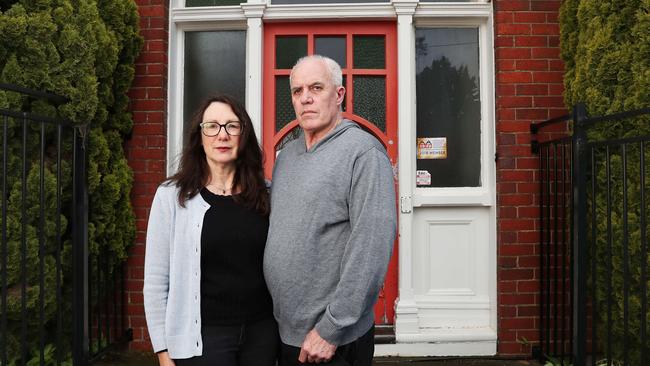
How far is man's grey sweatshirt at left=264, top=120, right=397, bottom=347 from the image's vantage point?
1637 mm

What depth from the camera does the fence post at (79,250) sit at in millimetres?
2934

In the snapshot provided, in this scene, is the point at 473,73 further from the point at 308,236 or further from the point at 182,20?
the point at 308,236

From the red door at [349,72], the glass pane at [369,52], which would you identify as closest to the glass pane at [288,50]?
the red door at [349,72]

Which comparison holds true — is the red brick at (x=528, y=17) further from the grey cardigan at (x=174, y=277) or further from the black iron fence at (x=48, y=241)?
the black iron fence at (x=48, y=241)

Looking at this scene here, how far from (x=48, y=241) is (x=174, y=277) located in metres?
1.60

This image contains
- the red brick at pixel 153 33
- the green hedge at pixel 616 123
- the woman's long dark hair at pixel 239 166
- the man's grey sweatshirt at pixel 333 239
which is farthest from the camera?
the red brick at pixel 153 33

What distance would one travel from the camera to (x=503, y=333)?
3.63 meters

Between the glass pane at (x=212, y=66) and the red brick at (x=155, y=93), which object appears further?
the glass pane at (x=212, y=66)

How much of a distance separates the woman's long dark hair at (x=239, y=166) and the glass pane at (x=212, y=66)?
2074mm

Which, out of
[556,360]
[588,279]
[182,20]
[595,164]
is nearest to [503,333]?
[556,360]

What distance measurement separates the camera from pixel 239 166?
197 cm

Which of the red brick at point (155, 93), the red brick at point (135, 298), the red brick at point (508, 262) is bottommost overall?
the red brick at point (135, 298)

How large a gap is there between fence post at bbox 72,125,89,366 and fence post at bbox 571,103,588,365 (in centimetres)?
294

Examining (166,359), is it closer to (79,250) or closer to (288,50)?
(79,250)
